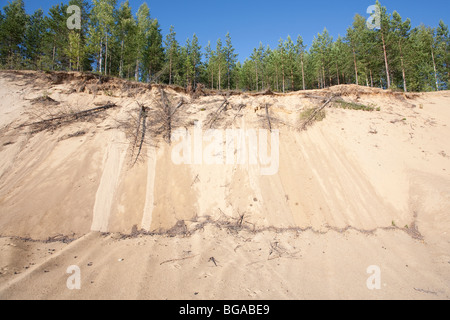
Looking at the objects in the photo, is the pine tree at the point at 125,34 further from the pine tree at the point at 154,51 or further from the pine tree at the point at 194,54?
the pine tree at the point at 194,54

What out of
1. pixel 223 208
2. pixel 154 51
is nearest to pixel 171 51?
pixel 154 51

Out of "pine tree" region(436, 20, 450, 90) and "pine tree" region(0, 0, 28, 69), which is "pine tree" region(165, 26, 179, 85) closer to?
"pine tree" region(0, 0, 28, 69)

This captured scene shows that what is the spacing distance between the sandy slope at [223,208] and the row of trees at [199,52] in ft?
36.0

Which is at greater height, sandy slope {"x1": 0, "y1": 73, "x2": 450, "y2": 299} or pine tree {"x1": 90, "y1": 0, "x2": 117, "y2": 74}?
pine tree {"x1": 90, "y1": 0, "x2": 117, "y2": 74}

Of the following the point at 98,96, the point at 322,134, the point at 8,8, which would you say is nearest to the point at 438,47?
the point at 322,134

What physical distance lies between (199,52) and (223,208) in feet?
88.7

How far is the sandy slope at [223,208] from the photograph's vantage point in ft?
11.6

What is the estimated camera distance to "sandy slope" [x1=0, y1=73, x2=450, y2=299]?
3.53 metres

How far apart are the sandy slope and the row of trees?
36.0ft

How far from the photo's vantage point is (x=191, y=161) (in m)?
7.73

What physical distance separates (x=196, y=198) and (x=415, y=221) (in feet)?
22.4

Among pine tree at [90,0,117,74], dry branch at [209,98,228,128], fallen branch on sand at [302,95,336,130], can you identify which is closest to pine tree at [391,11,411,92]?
fallen branch on sand at [302,95,336,130]

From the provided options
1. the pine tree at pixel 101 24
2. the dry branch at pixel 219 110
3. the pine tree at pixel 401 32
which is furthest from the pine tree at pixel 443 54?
the pine tree at pixel 101 24
